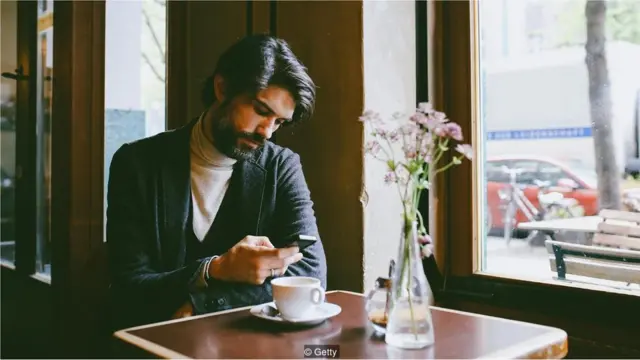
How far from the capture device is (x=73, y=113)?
2104 millimetres

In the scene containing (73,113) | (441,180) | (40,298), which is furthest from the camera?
(40,298)

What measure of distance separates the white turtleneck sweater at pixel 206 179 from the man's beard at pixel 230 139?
22 millimetres

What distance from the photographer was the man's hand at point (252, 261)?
129cm

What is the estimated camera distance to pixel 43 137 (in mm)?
2844

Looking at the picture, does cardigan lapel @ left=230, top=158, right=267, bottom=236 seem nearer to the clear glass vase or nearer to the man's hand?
the man's hand

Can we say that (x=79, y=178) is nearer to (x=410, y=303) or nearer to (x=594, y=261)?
(x=410, y=303)

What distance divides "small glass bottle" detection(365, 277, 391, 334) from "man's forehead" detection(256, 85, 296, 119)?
0.79 m

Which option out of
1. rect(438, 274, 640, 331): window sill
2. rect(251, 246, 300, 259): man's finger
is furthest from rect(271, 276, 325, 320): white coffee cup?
rect(438, 274, 640, 331): window sill

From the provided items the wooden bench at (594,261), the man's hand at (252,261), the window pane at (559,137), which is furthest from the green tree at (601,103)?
the man's hand at (252,261)

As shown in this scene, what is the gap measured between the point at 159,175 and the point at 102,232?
663mm

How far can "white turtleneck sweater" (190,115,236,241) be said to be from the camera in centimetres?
170

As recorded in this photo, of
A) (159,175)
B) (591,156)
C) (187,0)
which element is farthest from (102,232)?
(591,156)

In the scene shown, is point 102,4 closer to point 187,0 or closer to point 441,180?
point 187,0

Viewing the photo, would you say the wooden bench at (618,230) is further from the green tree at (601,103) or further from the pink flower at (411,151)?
the pink flower at (411,151)
